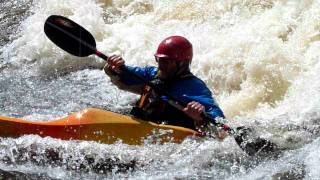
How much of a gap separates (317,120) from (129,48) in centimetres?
331

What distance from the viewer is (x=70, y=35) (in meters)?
5.50

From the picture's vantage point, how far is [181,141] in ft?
15.6

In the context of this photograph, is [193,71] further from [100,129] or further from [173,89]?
[100,129]

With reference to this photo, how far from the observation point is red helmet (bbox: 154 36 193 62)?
16.4 feet

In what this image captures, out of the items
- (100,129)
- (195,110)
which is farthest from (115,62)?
(195,110)

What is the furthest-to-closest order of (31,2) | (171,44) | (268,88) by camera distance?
(31,2) < (268,88) < (171,44)

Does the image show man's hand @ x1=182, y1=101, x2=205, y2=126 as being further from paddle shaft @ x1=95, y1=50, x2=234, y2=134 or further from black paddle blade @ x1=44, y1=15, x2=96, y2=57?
black paddle blade @ x1=44, y1=15, x2=96, y2=57

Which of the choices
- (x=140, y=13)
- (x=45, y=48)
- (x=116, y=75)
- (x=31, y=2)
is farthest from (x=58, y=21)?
Result: (x=31, y=2)

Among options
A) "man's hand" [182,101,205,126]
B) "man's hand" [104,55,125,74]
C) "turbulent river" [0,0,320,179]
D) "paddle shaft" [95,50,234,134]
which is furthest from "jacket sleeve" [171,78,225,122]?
"man's hand" [104,55,125,74]

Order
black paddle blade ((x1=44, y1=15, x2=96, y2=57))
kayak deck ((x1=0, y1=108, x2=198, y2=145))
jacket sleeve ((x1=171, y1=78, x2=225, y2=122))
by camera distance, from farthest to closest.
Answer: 1. black paddle blade ((x1=44, y1=15, x2=96, y2=57))
2. jacket sleeve ((x1=171, y1=78, x2=225, y2=122))
3. kayak deck ((x1=0, y1=108, x2=198, y2=145))

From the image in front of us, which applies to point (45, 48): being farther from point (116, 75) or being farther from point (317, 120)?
point (317, 120)

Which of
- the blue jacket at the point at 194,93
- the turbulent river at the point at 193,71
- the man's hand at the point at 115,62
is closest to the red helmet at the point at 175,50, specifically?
the blue jacket at the point at 194,93

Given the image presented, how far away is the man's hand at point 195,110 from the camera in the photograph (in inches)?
182

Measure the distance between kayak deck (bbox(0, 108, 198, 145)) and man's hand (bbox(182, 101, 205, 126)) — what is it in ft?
0.46
